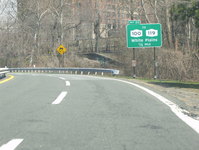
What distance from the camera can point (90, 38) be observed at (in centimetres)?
5250

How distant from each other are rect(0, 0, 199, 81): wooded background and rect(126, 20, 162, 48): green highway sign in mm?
2353

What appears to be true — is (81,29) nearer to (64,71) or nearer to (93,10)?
(93,10)

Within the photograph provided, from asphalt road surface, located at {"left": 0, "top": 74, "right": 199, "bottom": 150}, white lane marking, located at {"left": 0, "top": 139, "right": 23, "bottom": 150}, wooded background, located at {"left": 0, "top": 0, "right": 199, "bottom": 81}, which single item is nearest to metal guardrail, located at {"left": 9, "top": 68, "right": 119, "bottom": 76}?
wooded background, located at {"left": 0, "top": 0, "right": 199, "bottom": 81}

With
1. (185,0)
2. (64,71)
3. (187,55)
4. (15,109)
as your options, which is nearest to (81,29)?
(64,71)

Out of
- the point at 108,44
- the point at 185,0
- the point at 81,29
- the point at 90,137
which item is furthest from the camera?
the point at 81,29

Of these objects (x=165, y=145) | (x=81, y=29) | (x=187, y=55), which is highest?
(x=81, y=29)

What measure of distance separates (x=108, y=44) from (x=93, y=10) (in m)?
8.45

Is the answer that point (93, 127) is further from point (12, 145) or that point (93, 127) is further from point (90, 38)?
point (90, 38)

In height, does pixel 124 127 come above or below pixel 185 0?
below

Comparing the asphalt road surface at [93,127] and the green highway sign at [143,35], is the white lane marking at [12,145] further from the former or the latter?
the green highway sign at [143,35]

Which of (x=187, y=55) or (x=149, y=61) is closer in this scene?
(x=187, y=55)

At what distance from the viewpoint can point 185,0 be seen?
1577 cm

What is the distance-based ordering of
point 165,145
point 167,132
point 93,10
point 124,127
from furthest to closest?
point 93,10, point 124,127, point 167,132, point 165,145

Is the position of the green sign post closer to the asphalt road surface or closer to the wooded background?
the wooded background
